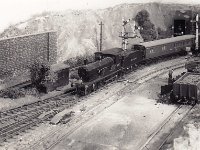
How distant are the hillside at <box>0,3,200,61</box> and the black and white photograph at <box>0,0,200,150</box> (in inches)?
6.2

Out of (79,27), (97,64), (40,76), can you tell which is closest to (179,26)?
(79,27)

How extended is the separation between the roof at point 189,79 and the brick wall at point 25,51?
1584cm

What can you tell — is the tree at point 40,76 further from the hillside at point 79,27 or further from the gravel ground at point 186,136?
the gravel ground at point 186,136

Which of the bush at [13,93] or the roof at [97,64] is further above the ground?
the roof at [97,64]

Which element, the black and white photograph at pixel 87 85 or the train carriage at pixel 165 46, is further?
the train carriage at pixel 165 46

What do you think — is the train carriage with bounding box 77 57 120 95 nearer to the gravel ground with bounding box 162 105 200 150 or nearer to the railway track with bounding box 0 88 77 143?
the railway track with bounding box 0 88 77 143

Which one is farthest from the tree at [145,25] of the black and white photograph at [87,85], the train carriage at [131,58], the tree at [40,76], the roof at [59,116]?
the roof at [59,116]

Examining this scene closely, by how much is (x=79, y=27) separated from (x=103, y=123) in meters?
28.0

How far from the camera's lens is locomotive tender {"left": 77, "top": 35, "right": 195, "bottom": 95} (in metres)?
30.4

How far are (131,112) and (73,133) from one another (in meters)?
5.92

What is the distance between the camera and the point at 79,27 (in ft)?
164

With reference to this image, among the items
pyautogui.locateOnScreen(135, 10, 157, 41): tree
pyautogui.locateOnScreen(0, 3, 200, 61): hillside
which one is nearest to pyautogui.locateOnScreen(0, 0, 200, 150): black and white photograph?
pyautogui.locateOnScreen(0, 3, 200, 61): hillside

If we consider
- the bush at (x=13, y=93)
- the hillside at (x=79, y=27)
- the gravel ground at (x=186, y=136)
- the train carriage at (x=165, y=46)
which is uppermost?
the hillside at (x=79, y=27)

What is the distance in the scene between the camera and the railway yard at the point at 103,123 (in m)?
20.9
